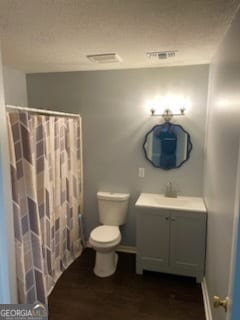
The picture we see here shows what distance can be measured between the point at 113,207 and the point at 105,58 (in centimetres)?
172

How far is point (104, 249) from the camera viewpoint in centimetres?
254

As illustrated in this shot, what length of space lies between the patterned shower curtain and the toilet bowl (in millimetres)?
390

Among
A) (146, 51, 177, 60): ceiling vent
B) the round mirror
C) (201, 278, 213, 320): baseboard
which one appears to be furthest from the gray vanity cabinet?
(146, 51, 177, 60): ceiling vent

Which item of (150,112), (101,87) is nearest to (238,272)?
(150,112)

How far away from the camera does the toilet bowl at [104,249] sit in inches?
100

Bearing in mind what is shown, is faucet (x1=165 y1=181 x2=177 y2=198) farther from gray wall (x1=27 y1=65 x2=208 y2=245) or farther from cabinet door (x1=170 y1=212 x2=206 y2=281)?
cabinet door (x1=170 y1=212 x2=206 y2=281)

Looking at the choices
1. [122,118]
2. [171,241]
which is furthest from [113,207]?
[122,118]

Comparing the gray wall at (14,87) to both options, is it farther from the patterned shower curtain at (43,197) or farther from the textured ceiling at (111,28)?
the patterned shower curtain at (43,197)

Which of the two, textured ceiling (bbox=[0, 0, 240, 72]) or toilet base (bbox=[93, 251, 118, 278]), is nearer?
textured ceiling (bbox=[0, 0, 240, 72])

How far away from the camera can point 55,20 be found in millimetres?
1499

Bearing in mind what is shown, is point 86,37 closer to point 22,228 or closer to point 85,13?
point 85,13

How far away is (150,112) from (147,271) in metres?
1.86

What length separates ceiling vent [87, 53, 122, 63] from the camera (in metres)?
2.26

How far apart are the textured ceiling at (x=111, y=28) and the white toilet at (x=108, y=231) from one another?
5.32ft
